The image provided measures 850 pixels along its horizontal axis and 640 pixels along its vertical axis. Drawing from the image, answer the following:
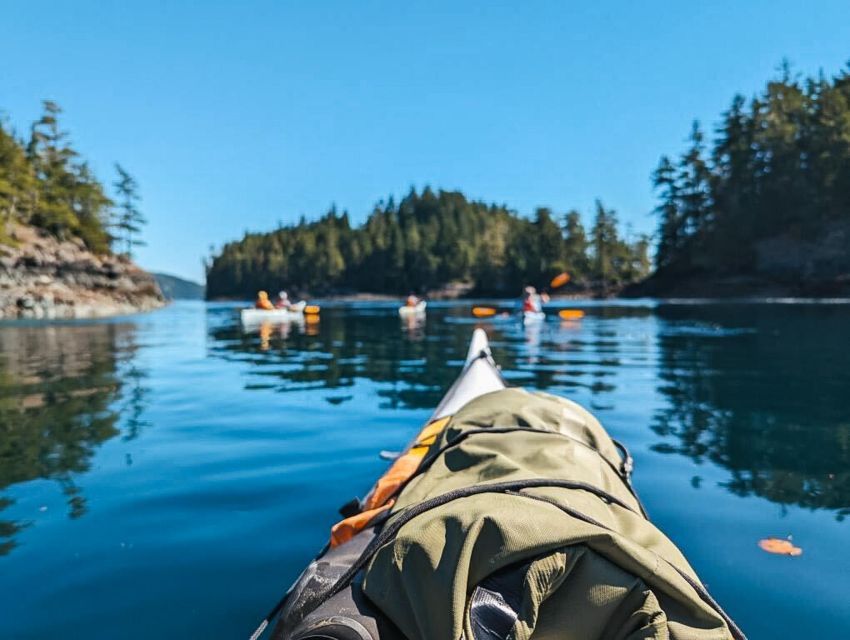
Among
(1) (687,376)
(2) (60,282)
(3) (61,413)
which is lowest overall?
(1) (687,376)

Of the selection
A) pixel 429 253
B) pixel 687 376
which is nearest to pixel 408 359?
pixel 687 376

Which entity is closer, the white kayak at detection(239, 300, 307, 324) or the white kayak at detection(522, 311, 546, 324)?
the white kayak at detection(522, 311, 546, 324)

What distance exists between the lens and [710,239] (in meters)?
63.0

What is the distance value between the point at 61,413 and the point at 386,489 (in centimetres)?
648

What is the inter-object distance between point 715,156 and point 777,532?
75479 millimetres

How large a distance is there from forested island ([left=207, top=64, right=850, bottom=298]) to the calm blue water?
46334 millimetres

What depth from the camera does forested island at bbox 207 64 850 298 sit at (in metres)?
52.8

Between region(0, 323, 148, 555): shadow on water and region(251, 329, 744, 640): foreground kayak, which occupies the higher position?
region(251, 329, 744, 640): foreground kayak

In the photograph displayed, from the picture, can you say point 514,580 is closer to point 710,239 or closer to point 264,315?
point 264,315

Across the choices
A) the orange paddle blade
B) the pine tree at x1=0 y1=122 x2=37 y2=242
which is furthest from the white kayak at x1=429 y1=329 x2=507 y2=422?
the pine tree at x1=0 y1=122 x2=37 y2=242

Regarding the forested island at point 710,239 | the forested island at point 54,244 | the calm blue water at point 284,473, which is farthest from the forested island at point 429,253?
the calm blue water at point 284,473

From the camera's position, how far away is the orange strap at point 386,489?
108 inches

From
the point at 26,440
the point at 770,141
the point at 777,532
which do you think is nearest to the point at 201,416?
the point at 26,440

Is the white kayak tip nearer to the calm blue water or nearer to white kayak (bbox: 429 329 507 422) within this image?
white kayak (bbox: 429 329 507 422)
